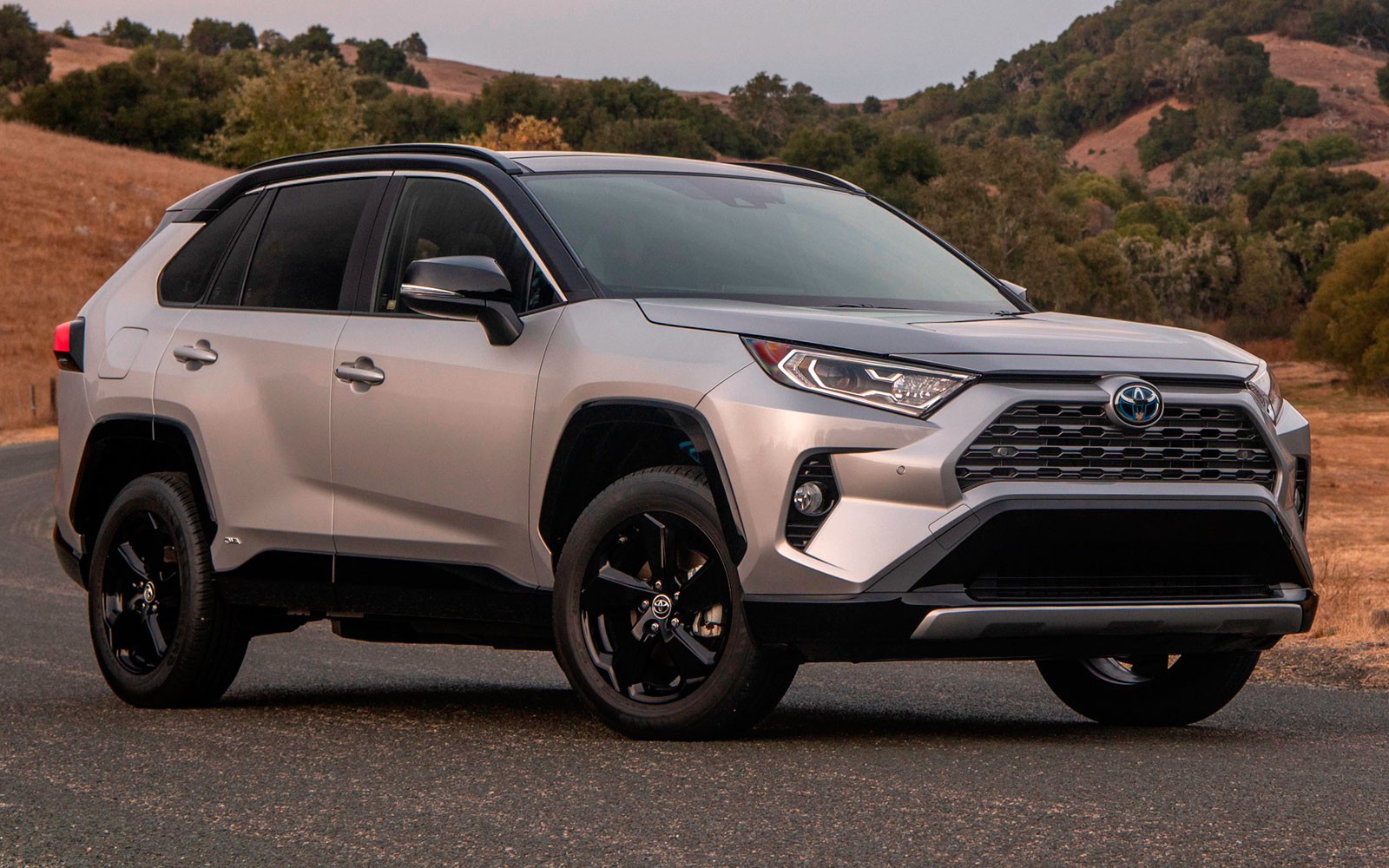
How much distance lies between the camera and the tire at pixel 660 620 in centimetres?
530

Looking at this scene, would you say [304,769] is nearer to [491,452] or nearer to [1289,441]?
[491,452]

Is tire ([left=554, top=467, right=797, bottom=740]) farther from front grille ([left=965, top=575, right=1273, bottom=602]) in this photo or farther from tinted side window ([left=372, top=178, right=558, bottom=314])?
tinted side window ([left=372, top=178, right=558, bottom=314])

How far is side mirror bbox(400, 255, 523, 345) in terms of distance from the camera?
577 centimetres

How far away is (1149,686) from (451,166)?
9.81 ft

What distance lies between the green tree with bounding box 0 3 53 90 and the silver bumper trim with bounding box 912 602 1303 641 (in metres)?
111

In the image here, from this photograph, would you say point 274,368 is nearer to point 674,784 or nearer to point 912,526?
point 674,784

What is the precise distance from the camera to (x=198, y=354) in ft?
23.2

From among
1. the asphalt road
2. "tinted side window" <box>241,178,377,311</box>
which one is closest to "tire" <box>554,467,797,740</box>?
the asphalt road

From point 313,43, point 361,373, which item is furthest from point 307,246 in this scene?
point 313,43

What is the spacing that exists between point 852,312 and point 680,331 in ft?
1.98

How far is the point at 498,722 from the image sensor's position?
646cm

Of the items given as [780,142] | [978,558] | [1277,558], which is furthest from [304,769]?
[780,142]

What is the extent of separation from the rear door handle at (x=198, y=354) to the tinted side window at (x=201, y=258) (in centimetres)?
31

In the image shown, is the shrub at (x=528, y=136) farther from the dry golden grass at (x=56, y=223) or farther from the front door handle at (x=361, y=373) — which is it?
the front door handle at (x=361, y=373)
